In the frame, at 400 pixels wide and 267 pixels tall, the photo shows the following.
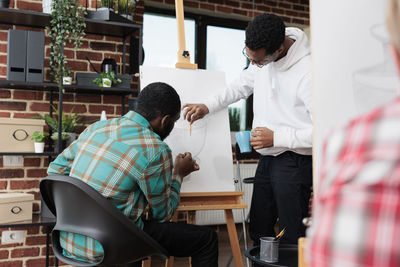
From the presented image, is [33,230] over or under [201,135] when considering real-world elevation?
under

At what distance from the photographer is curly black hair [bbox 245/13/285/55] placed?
1.81m

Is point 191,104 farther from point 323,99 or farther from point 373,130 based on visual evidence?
point 373,130

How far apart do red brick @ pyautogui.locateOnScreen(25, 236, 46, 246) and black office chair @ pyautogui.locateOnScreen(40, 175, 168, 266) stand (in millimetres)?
1248

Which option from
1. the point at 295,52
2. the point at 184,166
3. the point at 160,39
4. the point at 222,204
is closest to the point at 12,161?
the point at 184,166

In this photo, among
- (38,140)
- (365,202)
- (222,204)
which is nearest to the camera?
(365,202)

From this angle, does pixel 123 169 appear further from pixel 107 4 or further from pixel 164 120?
pixel 107 4

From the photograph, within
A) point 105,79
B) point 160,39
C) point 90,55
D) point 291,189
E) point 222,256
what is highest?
point 160,39

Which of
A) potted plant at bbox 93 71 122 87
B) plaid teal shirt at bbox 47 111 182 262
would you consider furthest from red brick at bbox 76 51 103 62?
plaid teal shirt at bbox 47 111 182 262

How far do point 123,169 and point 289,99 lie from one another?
0.83 meters

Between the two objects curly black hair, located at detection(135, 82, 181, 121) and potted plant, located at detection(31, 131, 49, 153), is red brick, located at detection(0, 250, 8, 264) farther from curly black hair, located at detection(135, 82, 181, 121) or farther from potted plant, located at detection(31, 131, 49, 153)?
curly black hair, located at detection(135, 82, 181, 121)

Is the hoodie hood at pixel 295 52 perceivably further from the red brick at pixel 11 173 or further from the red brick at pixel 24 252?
the red brick at pixel 24 252

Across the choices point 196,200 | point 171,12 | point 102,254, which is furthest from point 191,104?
point 171,12

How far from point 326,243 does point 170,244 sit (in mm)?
1355

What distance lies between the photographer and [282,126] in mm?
1924
